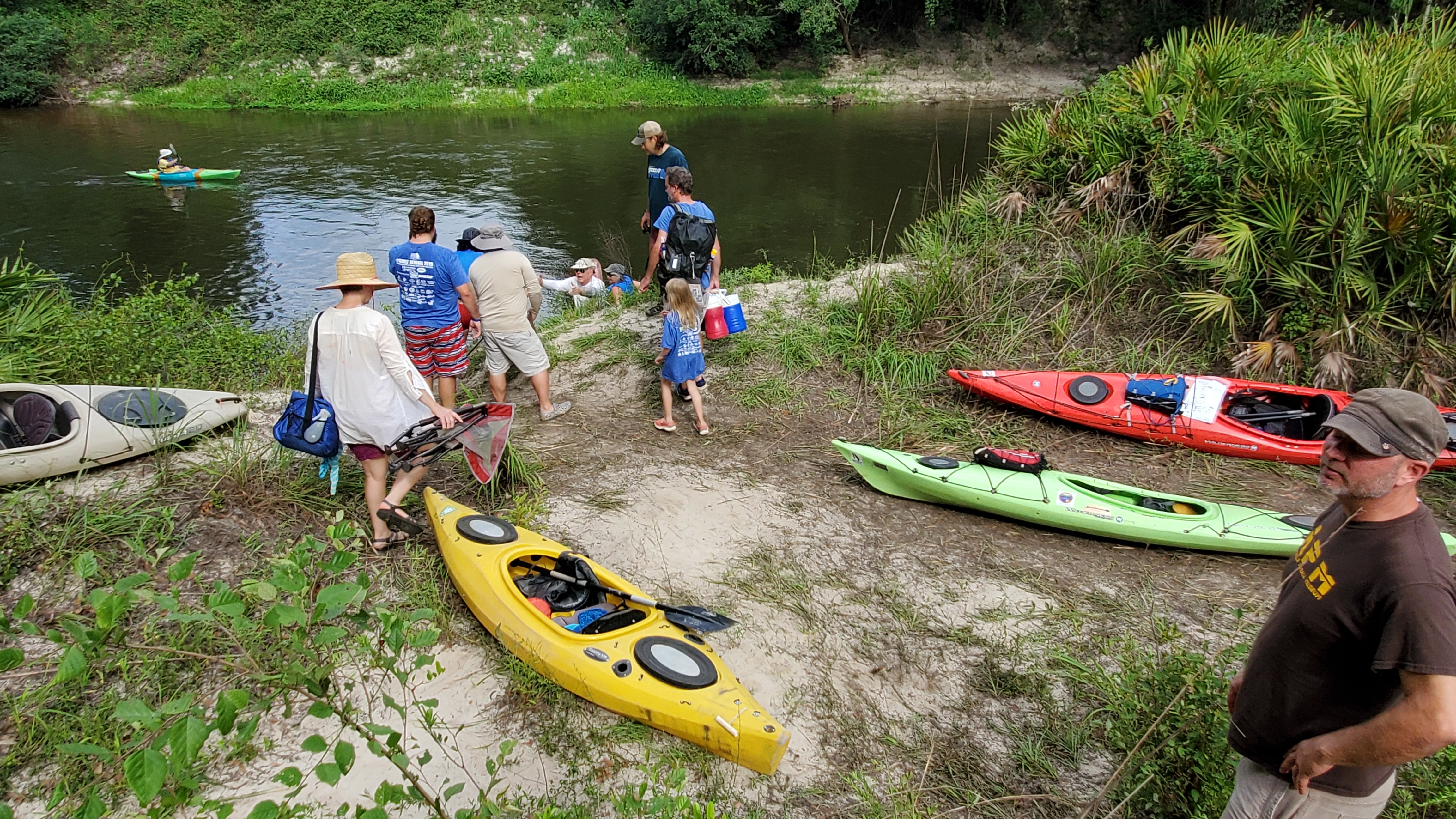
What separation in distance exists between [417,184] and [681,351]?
1395 cm

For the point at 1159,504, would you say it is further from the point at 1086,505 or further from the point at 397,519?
the point at 397,519

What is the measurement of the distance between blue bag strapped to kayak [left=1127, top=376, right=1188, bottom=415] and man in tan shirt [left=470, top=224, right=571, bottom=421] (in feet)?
16.0

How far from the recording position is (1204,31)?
871 cm

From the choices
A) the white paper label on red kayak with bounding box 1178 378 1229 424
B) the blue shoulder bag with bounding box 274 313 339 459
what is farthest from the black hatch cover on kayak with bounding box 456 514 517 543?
the white paper label on red kayak with bounding box 1178 378 1229 424

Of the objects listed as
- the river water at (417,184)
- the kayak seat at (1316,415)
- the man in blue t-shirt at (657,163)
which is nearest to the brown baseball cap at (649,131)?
the man in blue t-shirt at (657,163)

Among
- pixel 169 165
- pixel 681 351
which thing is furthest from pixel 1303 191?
pixel 169 165

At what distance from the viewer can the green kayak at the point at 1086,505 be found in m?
5.10

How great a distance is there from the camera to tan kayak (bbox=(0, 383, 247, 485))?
16.6ft

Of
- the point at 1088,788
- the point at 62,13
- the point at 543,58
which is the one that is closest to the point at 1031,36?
the point at 543,58

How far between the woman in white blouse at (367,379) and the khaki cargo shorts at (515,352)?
176cm

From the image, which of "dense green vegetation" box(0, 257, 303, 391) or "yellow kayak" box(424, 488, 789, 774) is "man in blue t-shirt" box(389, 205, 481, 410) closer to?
"dense green vegetation" box(0, 257, 303, 391)

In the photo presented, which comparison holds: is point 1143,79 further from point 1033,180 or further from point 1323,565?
point 1323,565

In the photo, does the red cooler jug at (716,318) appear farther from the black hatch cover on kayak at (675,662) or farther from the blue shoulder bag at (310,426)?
the black hatch cover on kayak at (675,662)

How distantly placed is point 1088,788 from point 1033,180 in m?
6.84
